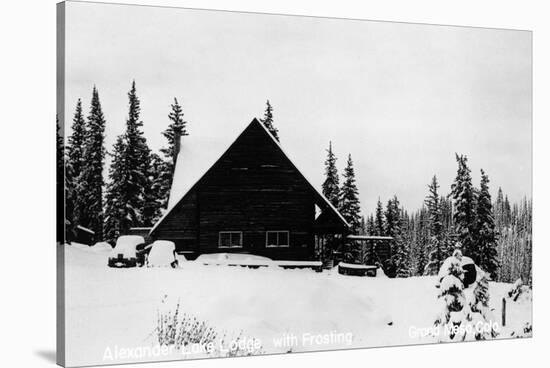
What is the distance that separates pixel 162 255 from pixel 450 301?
537cm

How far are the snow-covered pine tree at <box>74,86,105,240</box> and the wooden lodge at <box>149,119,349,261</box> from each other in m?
1.20

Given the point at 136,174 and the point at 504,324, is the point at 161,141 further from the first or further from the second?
the point at 504,324

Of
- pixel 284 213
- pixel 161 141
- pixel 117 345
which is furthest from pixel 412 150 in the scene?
pixel 117 345

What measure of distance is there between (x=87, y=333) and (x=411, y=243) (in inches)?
236

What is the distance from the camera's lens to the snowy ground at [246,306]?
14914 millimetres

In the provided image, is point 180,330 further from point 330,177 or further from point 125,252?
point 330,177

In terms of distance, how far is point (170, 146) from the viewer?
16.0 meters

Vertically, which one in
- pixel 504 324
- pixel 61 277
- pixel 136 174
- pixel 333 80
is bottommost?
pixel 504 324

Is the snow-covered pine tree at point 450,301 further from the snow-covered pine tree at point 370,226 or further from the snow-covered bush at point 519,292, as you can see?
the snow-covered pine tree at point 370,226

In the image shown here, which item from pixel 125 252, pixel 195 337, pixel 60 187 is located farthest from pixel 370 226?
pixel 60 187

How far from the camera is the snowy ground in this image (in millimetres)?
14914

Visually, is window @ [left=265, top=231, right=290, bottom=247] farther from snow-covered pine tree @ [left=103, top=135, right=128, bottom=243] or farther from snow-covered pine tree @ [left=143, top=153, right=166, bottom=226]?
snow-covered pine tree @ [left=103, top=135, right=128, bottom=243]

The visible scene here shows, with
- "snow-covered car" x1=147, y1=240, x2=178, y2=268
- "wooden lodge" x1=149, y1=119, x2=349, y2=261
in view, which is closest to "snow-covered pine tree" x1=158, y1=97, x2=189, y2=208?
"wooden lodge" x1=149, y1=119, x2=349, y2=261

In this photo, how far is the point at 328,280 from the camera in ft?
55.2
